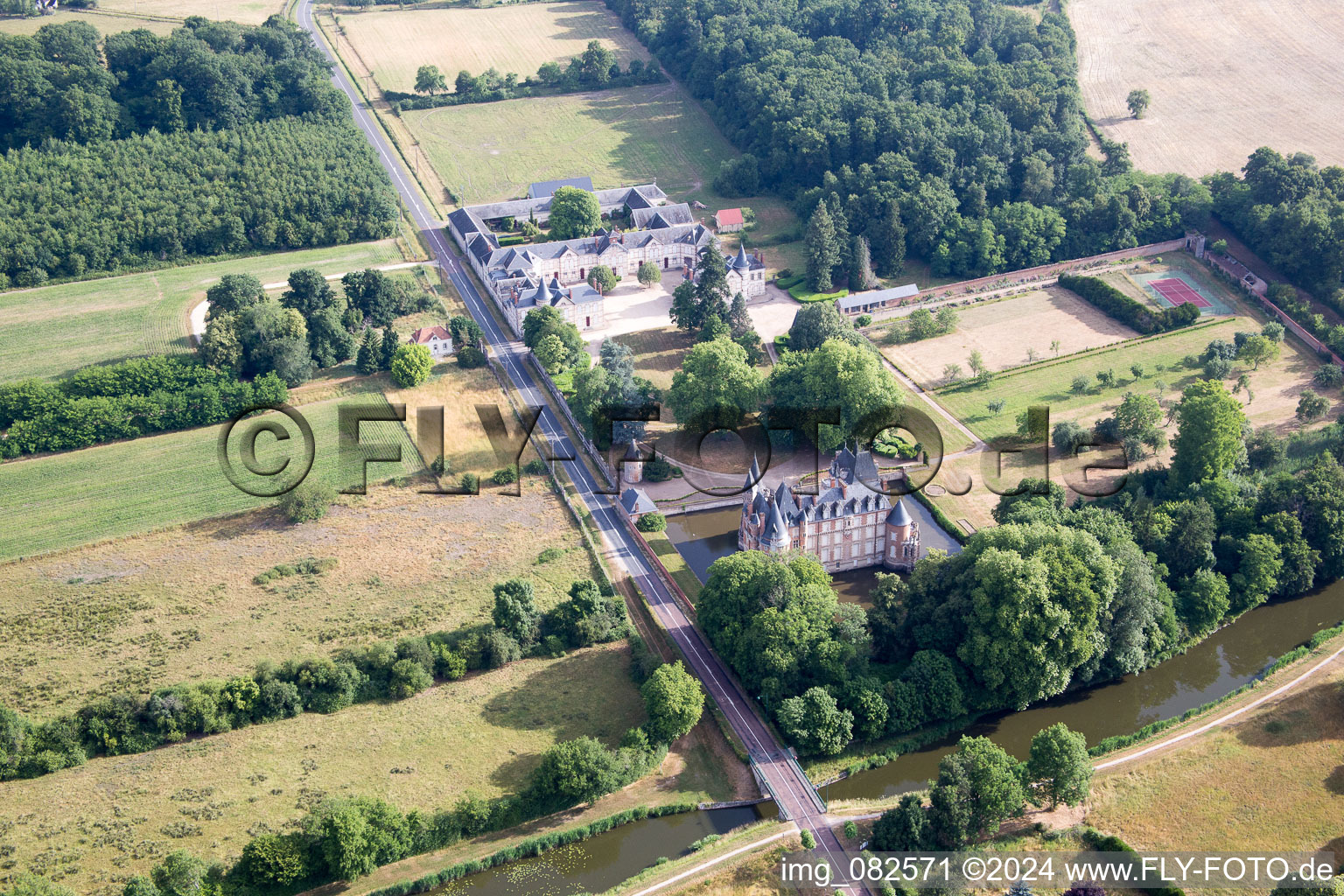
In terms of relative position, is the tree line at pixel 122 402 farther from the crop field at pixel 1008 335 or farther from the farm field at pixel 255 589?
the crop field at pixel 1008 335

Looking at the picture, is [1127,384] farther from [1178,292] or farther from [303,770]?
[303,770]

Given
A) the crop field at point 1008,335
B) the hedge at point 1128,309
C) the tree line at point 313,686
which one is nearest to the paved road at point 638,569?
the tree line at point 313,686

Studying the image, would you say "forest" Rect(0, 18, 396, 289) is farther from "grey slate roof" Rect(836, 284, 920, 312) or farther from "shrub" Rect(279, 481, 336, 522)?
"grey slate roof" Rect(836, 284, 920, 312)

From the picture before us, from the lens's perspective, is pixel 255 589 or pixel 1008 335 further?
pixel 1008 335

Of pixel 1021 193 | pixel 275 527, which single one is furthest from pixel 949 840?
pixel 1021 193

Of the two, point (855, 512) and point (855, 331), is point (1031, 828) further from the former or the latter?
point (855, 331)

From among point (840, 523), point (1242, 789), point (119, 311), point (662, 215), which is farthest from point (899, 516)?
point (119, 311)
